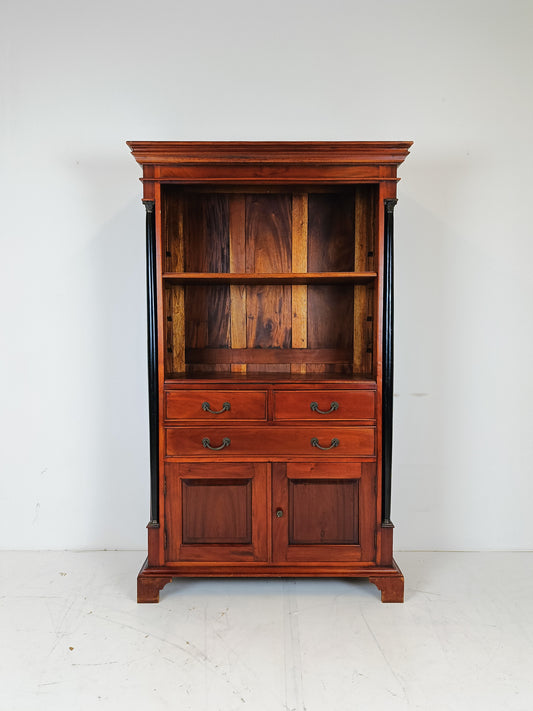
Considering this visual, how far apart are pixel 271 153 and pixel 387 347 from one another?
94 cm

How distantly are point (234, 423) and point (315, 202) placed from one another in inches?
46.1

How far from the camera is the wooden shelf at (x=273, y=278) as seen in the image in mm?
2072

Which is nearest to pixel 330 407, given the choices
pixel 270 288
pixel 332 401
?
pixel 332 401

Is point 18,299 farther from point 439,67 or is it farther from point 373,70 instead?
point 439,67

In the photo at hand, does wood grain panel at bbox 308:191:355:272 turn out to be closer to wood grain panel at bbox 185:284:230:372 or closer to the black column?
wood grain panel at bbox 185:284:230:372

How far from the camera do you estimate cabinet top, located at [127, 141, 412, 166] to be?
1.99 m

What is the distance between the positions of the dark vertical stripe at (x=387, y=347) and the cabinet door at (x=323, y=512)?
55 mm

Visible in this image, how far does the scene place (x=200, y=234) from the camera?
2.46m

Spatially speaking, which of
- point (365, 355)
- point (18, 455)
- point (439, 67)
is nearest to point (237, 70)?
point (439, 67)

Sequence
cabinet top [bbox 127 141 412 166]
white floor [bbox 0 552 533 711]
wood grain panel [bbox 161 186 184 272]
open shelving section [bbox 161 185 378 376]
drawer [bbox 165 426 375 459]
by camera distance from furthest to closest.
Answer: open shelving section [bbox 161 185 378 376]
wood grain panel [bbox 161 186 184 272]
drawer [bbox 165 426 375 459]
cabinet top [bbox 127 141 412 166]
white floor [bbox 0 552 533 711]

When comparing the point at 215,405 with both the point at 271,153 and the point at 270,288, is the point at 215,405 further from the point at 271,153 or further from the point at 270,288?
the point at 271,153

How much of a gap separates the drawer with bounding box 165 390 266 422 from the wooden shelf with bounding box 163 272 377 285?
0.49m

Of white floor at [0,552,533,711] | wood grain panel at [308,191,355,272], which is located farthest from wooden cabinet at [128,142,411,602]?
wood grain panel at [308,191,355,272]

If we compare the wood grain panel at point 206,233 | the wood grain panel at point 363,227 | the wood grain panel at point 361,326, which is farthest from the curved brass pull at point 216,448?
the wood grain panel at point 363,227
